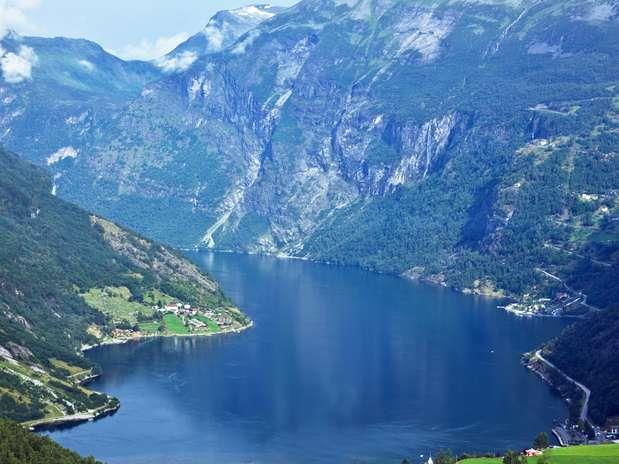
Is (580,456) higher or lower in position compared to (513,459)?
lower

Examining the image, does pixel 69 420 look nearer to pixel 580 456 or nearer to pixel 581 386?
pixel 580 456

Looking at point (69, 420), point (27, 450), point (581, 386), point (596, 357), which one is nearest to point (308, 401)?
point (69, 420)

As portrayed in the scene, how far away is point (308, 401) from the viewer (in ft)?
508

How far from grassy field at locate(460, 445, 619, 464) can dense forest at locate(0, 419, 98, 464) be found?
39366mm

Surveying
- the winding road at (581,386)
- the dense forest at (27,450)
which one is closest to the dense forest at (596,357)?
the winding road at (581,386)

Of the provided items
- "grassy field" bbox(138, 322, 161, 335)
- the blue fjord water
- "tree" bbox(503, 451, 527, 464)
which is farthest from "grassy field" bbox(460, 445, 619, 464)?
"grassy field" bbox(138, 322, 161, 335)

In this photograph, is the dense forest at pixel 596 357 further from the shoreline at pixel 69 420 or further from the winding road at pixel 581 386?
the shoreline at pixel 69 420

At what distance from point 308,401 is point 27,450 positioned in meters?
58.6

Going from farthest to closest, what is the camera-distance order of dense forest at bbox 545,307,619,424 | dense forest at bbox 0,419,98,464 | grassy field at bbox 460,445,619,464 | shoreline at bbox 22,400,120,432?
dense forest at bbox 545,307,619,424
shoreline at bbox 22,400,120,432
grassy field at bbox 460,445,619,464
dense forest at bbox 0,419,98,464

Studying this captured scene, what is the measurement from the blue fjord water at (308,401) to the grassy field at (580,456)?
1301cm

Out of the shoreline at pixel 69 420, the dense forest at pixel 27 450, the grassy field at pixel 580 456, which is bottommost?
the grassy field at pixel 580 456

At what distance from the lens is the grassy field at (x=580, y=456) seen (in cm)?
11419

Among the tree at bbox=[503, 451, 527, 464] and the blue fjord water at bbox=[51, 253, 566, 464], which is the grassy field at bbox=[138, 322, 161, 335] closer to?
the blue fjord water at bbox=[51, 253, 566, 464]

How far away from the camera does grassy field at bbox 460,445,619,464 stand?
114188mm
